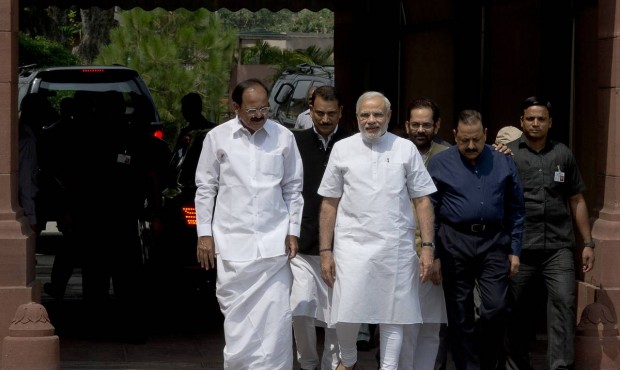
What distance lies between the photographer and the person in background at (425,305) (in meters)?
8.38

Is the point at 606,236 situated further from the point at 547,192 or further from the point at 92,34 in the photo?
the point at 92,34

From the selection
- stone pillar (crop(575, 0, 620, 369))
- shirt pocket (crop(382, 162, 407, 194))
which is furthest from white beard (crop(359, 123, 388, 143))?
stone pillar (crop(575, 0, 620, 369))

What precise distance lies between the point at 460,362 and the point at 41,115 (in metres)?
4.62

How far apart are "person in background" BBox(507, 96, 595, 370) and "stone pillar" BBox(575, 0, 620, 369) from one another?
279mm

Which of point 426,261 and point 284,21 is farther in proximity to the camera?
point 284,21

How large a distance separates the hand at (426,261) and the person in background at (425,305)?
0.63ft

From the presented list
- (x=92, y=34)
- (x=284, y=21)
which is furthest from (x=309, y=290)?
(x=284, y=21)

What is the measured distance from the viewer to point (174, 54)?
3853 centimetres

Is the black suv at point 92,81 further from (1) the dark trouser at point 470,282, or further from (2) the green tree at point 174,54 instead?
(2) the green tree at point 174,54

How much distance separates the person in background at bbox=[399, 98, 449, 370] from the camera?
838 centimetres

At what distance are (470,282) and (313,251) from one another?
1030 mm

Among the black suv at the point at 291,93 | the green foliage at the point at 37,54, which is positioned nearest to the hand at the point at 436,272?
the black suv at the point at 291,93

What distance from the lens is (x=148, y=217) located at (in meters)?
11.0

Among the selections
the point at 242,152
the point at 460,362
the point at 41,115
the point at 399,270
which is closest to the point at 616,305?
the point at 460,362
